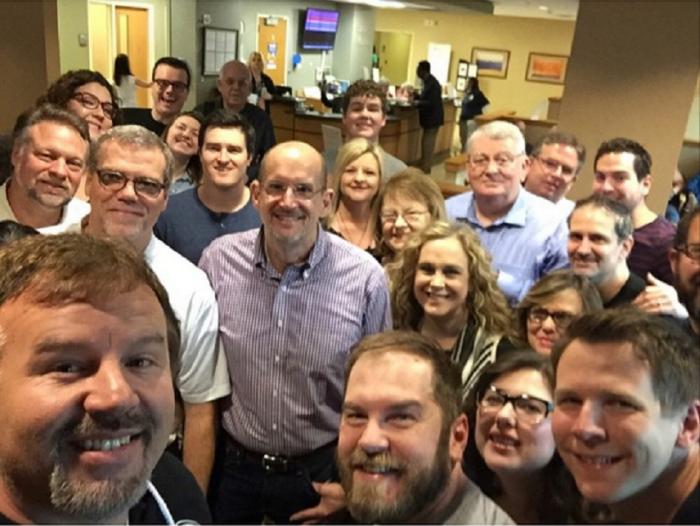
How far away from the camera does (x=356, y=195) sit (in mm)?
2633

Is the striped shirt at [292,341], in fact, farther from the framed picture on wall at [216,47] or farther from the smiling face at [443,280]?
the framed picture on wall at [216,47]

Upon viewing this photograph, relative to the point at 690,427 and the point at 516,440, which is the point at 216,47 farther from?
the point at 690,427

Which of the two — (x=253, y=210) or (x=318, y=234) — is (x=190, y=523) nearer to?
(x=318, y=234)

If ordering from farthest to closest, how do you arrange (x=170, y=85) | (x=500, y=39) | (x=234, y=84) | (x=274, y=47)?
(x=500, y=39) < (x=274, y=47) < (x=234, y=84) < (x=170, y=85)

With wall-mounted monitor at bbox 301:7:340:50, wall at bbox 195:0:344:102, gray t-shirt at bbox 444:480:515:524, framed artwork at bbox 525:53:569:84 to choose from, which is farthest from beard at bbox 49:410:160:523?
framed artwork at bbox 525:53:569:84

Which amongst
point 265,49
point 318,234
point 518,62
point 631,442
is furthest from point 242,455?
point 518,62

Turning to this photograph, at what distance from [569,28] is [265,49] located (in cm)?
630

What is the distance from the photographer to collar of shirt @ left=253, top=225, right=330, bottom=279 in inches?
75.8

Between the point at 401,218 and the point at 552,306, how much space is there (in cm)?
76

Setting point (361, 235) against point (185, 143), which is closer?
point (361, 235)

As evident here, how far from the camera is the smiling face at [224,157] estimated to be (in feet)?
8.41

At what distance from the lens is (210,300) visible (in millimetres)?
1883

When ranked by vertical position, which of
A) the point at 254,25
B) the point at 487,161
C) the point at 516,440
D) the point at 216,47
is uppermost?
the point at 254,25

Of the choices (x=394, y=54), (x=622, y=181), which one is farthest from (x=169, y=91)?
(x=394, y=54)
